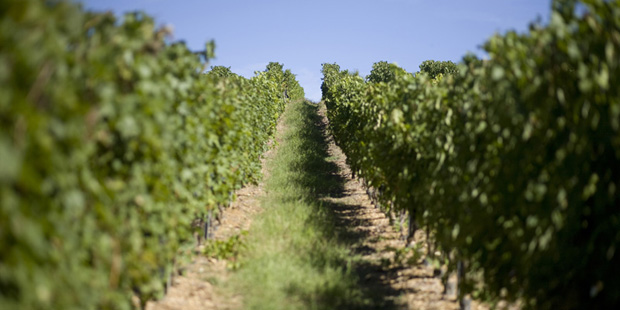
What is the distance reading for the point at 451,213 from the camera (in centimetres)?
444

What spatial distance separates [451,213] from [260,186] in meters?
8.15

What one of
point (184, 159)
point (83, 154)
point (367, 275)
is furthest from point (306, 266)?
point (83, 154)

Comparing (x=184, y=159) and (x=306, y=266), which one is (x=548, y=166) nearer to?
(x=184, y=159)

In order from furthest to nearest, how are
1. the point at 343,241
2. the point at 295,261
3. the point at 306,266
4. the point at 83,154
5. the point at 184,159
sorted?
the point at 343,241, the point at 295,261, the point at 306,266, the point at 184,159, the point at 83,154

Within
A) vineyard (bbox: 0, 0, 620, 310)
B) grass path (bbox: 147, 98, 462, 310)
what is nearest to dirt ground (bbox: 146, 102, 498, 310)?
grass path (bbox: 147, 98, 462, 310)

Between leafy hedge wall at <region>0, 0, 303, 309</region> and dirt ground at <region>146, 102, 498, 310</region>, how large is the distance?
1268 mm

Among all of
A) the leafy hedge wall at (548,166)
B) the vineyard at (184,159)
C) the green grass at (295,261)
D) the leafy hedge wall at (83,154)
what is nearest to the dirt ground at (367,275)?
the green grass at (295,261)

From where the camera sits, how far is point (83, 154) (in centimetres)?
227

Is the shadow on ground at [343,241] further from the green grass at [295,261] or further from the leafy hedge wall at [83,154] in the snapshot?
the leafy hedge wall at [83,154]

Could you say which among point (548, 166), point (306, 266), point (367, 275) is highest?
point (548, 166)

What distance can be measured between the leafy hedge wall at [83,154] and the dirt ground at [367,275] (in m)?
1.27

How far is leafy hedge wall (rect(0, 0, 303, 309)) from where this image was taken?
6.00ft

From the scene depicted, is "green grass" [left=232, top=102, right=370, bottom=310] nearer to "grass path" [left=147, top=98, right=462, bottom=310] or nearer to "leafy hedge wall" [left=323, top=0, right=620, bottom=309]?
"grass path" [left=147, top=98, right=462, bottom=310]

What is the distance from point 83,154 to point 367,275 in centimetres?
468
